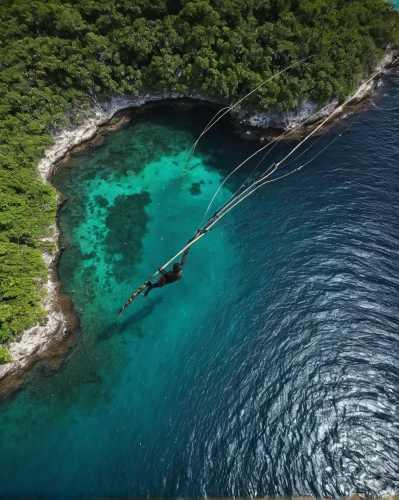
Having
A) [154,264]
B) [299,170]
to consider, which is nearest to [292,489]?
[154,264]

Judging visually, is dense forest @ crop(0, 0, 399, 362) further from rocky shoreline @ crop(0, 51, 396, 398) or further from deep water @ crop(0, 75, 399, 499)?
deep water @ crop(0, 75, 399, 499)

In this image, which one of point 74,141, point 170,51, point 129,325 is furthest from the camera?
point 74,141

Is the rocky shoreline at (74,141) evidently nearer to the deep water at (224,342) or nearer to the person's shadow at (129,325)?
the deep water at (224,342)

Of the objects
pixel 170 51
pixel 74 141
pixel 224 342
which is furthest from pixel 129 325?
pixel 170 51

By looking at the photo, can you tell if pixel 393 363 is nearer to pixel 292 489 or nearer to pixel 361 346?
pixel 361 346

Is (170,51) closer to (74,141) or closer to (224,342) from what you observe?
(74,141)

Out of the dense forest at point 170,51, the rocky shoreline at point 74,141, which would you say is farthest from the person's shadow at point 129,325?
the dense forest at point 170,51

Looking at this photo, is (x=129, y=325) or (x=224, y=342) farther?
(x=129, y=325)
